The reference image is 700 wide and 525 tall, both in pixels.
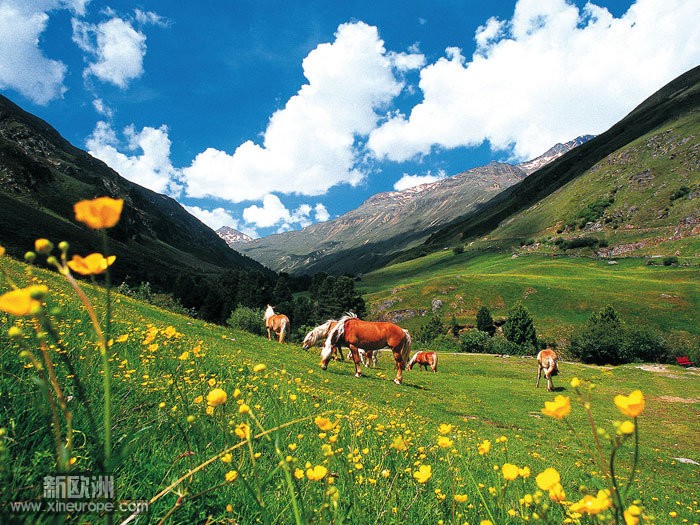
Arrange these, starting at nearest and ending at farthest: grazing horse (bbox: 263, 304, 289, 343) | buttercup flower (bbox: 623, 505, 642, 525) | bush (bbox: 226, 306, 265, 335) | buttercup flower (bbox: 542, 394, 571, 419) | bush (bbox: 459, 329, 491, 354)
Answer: buttercup flower (bbox: 542, 394, 571, 419) → buttercup flower (bbox: 623, 505, 642, 525) → grazing horse (bbox: 263, 304, 289, 343) → bush (bbox: 226, 306, 265, 335) → bush (bbox: 459, 329, 491, 354)

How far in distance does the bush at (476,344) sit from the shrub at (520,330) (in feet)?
21.3

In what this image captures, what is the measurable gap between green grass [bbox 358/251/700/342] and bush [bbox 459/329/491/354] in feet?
66.5

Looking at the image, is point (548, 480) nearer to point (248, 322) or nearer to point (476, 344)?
point (248, 322)

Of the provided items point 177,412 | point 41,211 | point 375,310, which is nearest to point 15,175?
point 41,211

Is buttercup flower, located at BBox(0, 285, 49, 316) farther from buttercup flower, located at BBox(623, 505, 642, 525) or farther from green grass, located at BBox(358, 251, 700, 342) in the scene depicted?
green grass, located at BBox(358, 251, 700, 342)

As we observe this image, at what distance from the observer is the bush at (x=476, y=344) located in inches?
2603

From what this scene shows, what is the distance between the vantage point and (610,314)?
64875mm

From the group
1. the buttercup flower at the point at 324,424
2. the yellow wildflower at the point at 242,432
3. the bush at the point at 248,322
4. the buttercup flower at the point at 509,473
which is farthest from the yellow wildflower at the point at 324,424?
the bush at the point at 248,322

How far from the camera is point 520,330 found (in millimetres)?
70688

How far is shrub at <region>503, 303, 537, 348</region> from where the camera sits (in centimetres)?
7000

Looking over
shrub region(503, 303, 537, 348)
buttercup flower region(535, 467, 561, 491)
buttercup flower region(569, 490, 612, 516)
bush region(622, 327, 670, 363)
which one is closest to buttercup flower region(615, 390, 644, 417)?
buttercup flower region(569, 490, 612, 516)

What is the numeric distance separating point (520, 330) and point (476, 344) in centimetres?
1071

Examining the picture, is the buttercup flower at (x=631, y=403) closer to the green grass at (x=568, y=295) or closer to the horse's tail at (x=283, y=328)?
the horse's tail at (x=283, y=328)

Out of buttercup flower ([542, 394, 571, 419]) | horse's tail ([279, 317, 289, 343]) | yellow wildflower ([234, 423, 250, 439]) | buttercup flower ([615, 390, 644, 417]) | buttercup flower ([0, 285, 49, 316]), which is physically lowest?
horse's tail ([279, 317, 289, 343])
